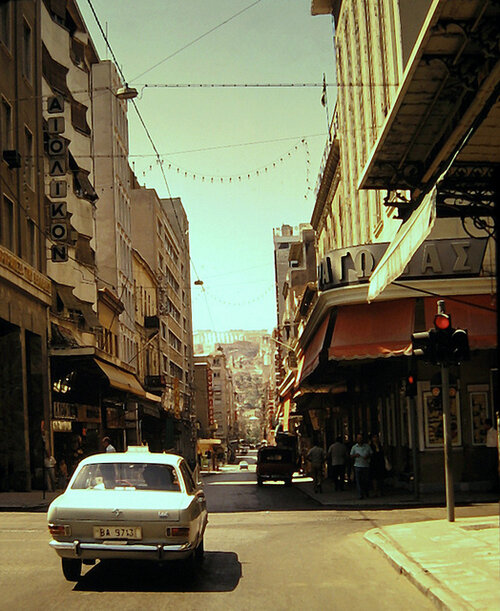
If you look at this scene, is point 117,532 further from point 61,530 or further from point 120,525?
point 61,530

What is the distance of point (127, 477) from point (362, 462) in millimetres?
14432

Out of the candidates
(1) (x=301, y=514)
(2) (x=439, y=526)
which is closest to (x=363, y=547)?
(2) (x=439, y=526)

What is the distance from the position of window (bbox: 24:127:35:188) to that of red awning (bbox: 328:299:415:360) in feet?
46.2

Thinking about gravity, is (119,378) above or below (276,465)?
above

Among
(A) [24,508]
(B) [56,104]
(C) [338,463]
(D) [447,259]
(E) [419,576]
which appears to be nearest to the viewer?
(E) [419,576]

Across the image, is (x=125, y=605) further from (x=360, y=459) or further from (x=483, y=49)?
(x=360, y=459)

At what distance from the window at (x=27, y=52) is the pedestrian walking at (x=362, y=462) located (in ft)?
65.8

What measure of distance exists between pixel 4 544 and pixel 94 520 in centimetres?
518

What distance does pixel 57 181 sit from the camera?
3644 cm

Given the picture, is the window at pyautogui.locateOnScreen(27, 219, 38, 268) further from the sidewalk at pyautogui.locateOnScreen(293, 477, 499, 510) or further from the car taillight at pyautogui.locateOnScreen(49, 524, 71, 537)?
the car taillight at pyautogui.locateOnScreen(49, 524, 71, 537)

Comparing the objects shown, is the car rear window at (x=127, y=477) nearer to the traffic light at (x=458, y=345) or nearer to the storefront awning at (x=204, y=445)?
the traffic light at (x=458, y=345)

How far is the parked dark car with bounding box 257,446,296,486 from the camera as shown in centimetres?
4019

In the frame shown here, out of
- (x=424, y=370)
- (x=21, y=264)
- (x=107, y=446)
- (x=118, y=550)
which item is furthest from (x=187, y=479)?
(x=21, y=264)

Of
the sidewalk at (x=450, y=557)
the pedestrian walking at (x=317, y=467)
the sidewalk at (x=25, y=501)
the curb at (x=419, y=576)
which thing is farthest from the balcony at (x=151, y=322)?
the curb at (x=419, y=576)
